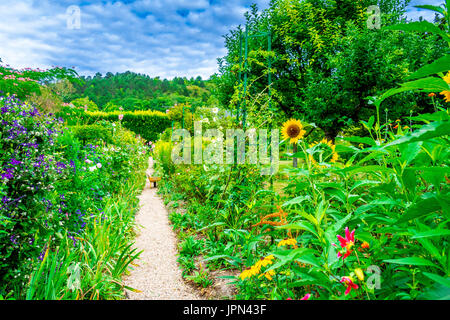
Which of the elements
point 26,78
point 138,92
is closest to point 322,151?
point 26,78

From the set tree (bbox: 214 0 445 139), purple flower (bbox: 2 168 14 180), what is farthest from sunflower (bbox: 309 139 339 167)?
tree (bbox: 214 0 445 139)

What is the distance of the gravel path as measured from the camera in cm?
216

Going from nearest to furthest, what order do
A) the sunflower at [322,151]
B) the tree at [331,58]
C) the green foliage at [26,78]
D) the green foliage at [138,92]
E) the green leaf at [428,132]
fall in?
the green leaf at [428,132] → the sunflower at [322,151] → the tree at [331,58] → the green foliage at [26,78] → the green foliage at [138,92]

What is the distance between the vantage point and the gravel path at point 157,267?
2160 millimetres

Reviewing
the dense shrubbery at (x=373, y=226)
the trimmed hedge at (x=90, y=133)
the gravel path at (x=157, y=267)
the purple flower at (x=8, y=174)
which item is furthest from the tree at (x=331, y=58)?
the purple flower at (x=8, y=174)

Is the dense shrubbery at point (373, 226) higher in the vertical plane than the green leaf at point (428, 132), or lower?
lower

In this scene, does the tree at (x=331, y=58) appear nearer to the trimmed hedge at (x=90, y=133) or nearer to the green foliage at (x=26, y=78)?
the trimmed hedge at (x=90, y=133)

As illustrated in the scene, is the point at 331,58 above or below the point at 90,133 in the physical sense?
above

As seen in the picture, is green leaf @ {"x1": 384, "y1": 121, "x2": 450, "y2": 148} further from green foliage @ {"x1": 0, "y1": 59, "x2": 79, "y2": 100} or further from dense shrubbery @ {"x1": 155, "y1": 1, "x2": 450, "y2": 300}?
green foliage @ {"x1": 0, "y1": 59, "x2": 79, "y2": 100}

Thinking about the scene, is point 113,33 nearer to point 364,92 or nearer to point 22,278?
point 22,278

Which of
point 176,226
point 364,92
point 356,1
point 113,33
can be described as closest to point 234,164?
point 176,226

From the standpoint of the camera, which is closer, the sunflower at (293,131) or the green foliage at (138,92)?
the sunflower at (293,131)

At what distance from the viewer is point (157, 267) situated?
2.65 m

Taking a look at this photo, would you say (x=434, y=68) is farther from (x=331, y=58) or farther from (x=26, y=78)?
(x=26, y=78)
